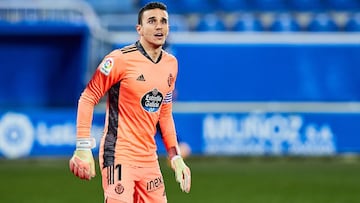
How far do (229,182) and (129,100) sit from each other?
9.36m

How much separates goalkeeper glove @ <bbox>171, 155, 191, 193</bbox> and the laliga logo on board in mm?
12866

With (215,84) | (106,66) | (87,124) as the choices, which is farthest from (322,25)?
(87,124)

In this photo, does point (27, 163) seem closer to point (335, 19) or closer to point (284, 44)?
point (284, 44)

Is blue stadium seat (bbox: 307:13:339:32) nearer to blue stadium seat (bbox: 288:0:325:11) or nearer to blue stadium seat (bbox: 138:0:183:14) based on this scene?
blue stadium seat (bbox: 288:0:325:11)

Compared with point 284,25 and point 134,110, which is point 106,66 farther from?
point 284,25

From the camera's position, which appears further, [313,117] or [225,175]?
[313,117]

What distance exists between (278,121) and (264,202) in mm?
7704

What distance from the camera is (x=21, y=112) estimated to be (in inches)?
773

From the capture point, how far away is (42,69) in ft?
71.4

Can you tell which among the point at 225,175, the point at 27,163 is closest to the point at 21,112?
the point at 27,163

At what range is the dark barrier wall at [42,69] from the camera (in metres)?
21.3

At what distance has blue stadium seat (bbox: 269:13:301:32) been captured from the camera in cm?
2297

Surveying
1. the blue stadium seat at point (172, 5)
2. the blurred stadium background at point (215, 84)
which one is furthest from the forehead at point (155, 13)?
the blue stadium seat at point (172, 5)

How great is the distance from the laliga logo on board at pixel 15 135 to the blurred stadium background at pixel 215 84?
0.07 feet
